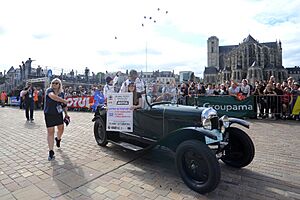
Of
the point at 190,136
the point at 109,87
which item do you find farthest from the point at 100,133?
the point at 190,136

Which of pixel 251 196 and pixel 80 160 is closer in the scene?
pixel 251 196

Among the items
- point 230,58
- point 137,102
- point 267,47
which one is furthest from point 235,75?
point 137,102

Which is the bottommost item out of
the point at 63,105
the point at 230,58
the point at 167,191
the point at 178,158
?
the point at 167,191

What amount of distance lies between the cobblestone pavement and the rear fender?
60cm

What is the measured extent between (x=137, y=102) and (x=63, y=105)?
6.30 ft

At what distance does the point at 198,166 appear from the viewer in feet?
10.1

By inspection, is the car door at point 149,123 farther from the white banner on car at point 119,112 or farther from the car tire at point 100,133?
the car tire at point 100,133

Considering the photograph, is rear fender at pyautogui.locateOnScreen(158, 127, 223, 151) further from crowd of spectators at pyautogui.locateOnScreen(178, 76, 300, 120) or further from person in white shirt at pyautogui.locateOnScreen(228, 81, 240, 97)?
person in white shirt at pyautogui.locateOnScreen(228, 81, 240, 97)

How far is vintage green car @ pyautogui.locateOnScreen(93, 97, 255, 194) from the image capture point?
9.55 ft

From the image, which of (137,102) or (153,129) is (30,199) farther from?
(137,102)

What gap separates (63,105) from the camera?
502 cm

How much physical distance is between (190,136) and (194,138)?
0.08 metres

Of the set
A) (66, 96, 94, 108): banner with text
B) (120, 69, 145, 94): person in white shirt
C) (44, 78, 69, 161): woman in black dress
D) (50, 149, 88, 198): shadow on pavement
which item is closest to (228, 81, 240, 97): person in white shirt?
(120, 69, 145, 94): person in white shirt

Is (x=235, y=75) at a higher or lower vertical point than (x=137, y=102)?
higher
